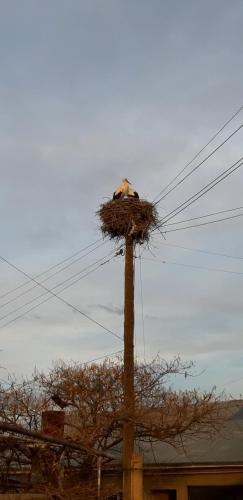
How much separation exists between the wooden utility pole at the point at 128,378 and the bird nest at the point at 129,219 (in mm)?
574

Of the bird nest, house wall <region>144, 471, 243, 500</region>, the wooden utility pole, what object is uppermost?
the bird nest

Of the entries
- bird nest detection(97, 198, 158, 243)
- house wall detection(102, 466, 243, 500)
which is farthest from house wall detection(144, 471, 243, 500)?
bird nest detection(97, 198, 158, 243)

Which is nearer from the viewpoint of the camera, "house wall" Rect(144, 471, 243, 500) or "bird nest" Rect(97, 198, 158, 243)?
"bird nest" Rect(97, 198, 158, 243)

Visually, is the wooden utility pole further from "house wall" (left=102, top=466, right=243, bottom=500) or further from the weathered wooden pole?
"house wall" (left=102, top=466, right=243, bottom=500)

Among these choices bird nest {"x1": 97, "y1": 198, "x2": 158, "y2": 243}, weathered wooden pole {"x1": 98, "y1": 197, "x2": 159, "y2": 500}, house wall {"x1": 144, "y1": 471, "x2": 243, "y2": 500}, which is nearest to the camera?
weathered wooden pole {"x1": 98, "y1": 197, "x2": 159, "y2": 500}

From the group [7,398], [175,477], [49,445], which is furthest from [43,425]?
[175,477]

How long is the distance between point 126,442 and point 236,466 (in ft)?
12.4

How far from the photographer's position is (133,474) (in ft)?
52.5

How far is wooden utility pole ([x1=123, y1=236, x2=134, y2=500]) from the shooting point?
16141mm

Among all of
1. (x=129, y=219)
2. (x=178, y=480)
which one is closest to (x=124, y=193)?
(x=129, y=219)

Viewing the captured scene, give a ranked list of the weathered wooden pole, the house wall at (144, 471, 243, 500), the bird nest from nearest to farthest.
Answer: the weathered wooden pole < the bird nest < the house wall at (144, 471, 243, 500)

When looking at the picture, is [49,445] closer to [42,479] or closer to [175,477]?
[42,479]

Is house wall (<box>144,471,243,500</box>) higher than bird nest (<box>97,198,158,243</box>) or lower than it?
lower

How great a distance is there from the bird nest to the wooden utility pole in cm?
57
